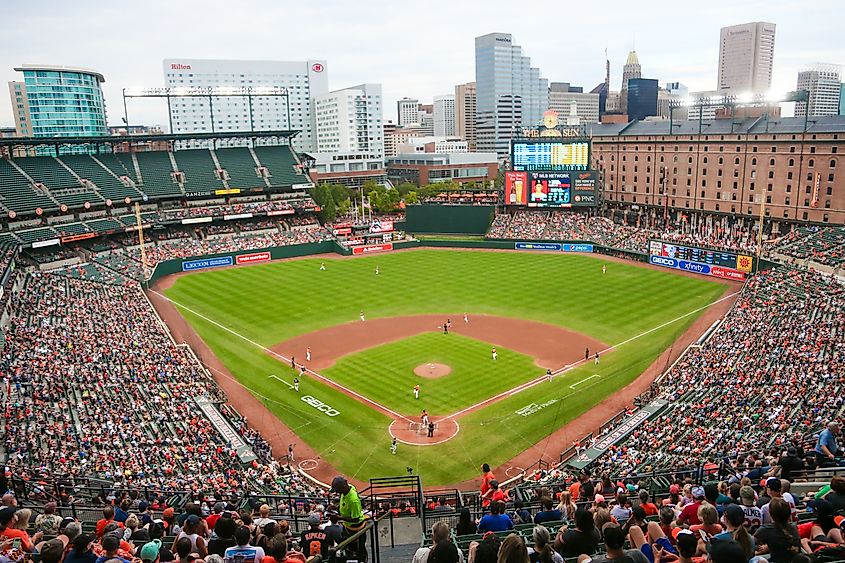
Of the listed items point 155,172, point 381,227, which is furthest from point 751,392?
point 155,172

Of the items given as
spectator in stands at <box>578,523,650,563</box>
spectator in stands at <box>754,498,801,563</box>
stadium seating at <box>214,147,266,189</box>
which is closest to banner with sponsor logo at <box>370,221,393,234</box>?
stadium seating at <box>214,147,266,189</box>

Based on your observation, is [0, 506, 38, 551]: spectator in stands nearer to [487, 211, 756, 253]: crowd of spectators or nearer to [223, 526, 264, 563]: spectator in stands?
[223, 526, 264, 563]: spectator in stands

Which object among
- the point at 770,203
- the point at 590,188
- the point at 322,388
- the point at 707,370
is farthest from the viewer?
the point at 590,188

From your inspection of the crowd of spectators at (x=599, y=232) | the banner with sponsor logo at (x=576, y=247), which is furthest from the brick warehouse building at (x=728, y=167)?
the banner with sponsor logo at (x=576, y=247)

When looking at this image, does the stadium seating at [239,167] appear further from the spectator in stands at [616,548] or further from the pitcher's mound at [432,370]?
the spectator in stands at [616,548]

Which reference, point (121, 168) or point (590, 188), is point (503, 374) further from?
point (121, 168)

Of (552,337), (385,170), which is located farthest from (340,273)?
(385,170)
